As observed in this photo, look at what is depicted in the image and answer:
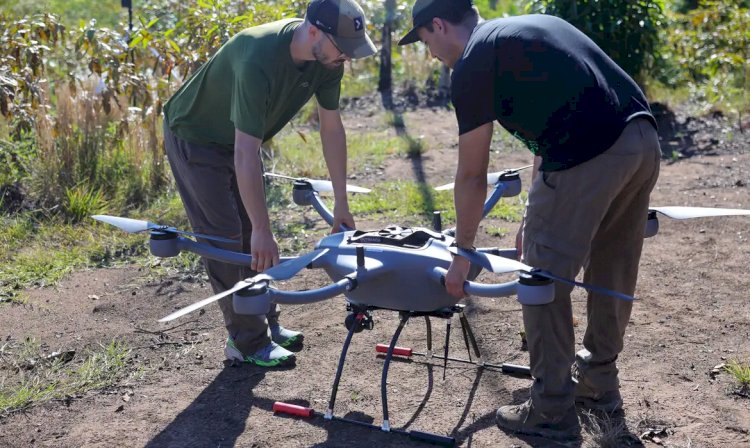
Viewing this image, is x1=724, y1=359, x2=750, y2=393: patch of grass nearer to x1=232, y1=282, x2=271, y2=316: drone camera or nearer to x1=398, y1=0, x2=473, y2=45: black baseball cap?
x1=398, y1=0, x2=473, y2=45: black baseball cap

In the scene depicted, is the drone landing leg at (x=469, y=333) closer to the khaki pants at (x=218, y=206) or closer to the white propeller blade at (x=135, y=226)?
the khaki pants at (x=218, y=206)

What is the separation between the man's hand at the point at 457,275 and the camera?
3.89 meters

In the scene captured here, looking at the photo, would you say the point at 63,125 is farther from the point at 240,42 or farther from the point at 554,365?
the point at 554,365

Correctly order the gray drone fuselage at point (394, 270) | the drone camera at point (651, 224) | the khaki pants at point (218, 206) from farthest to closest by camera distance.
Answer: the khaki pants at point (218, 206) < the drone camera at point (651, 224) < the gray drone fuselage at point (394, 270)

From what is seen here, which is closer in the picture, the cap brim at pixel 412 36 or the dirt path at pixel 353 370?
the cap brim at pixel 412 36

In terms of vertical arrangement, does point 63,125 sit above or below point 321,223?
above

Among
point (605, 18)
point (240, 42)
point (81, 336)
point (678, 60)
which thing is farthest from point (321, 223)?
point (678, 60)

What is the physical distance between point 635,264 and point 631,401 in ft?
2.34

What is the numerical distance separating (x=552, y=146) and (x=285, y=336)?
205 centimetres

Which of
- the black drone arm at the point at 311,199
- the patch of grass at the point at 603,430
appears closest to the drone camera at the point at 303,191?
the black drone arm at the point at 311,199

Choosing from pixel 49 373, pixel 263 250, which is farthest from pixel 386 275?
pixel 49 373

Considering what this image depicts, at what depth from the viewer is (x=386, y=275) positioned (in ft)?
13.6

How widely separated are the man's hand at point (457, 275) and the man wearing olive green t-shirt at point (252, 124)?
83 cm

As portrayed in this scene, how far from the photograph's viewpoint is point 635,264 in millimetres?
4094
